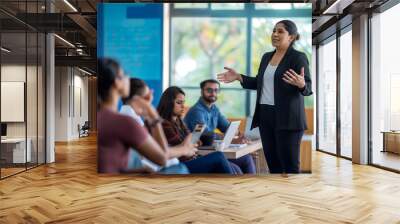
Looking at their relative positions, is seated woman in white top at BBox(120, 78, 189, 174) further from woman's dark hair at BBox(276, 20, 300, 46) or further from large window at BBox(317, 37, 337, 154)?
large window at BBox(317, 37, 337, 154)

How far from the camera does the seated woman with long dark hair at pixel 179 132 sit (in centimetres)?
341

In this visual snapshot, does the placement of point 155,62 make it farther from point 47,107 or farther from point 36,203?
point 47,107

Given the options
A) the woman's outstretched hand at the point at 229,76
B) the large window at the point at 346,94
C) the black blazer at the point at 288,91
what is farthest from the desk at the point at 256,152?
the large window at the point at 346,94

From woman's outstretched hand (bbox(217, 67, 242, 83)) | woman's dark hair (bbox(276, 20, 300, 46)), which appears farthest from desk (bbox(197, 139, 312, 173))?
woman's dark hair (bbox(276, 20, 300, 46))

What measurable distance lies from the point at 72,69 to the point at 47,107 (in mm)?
7949

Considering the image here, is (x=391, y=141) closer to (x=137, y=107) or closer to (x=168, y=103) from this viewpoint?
(x=168, y=103)

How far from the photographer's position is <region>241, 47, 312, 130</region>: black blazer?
16.8 ft

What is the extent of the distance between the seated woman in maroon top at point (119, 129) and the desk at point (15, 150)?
4283mm

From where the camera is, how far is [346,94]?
29.9ft

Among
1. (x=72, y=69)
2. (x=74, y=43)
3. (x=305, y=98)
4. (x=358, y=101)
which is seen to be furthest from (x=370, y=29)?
(x=72, y=69)

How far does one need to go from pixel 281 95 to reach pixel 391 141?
3268 mm

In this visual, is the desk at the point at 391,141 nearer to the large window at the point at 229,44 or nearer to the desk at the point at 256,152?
the desk at the point at 256,152

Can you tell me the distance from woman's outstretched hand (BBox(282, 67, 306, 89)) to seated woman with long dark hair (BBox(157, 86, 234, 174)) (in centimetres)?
124

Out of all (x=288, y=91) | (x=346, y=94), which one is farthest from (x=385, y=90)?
(x=288, y=91)
